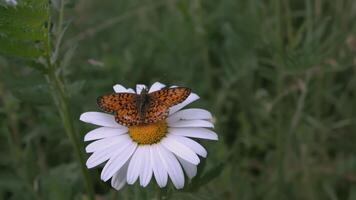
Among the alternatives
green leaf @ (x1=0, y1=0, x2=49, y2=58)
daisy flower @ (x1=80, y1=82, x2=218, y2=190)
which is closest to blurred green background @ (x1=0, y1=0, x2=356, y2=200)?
green leaf @ (x1=0, y1=0, x2=49, y2=58)

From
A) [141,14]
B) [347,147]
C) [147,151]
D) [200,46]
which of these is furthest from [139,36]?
[147,151]

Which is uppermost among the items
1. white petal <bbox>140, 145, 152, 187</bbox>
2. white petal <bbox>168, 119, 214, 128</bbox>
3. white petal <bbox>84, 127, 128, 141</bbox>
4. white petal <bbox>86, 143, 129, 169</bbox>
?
white petal <bbox>84, 127, 128, 141</bbox>

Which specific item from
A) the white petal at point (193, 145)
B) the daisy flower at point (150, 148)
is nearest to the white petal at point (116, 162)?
the daisy flower at point (150, 148)

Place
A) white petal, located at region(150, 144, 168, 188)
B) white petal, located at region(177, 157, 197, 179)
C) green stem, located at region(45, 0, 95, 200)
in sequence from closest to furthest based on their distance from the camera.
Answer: white petal, located at region(150, 144, 168, 188) → white petal, located at region(177, 157, 197, 179) → green stem, located at region(45, 0, 95, 200)

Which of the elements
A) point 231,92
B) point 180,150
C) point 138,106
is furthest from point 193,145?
point 231,92

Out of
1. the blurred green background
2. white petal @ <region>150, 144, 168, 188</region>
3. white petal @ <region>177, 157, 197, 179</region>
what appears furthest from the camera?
the blurred green background

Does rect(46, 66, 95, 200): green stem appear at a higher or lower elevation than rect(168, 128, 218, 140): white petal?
higher

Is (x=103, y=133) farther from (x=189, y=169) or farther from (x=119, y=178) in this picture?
(x=189, y=169)

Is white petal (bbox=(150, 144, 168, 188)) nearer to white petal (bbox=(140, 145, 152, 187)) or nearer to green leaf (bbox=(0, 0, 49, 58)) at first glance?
white petal (bbox=(140, 145, 152, 187))
